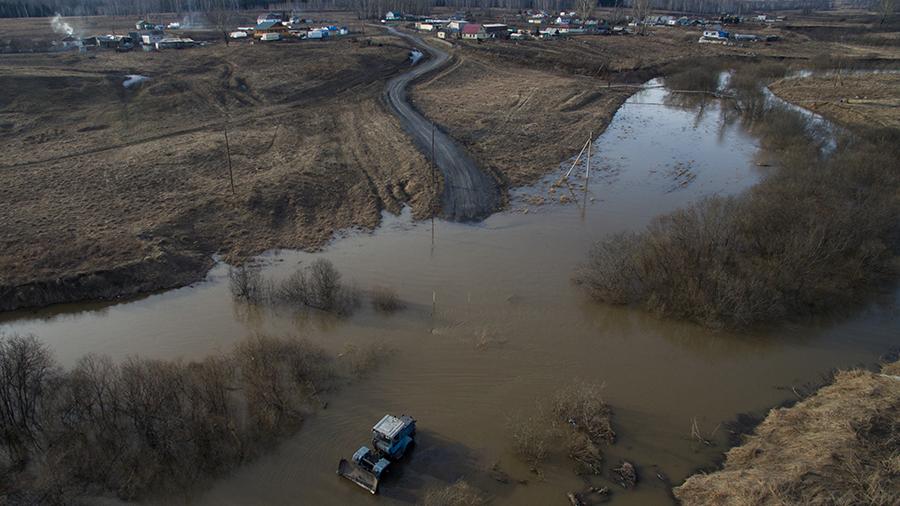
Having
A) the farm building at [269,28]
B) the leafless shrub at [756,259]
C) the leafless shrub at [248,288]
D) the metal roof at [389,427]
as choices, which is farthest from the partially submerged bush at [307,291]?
the farm building at [269,28]

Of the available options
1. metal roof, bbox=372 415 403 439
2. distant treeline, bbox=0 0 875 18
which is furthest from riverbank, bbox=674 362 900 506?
distant treeline, bbox=0 0 875 18

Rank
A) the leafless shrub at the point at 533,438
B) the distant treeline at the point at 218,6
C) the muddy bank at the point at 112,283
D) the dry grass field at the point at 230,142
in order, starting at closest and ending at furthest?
the leafless shrub at the point at 533,438
the muddy bank at the point at 112,283
the dry grass field at the point at 230,142
the distant treeline at the point at 218,6

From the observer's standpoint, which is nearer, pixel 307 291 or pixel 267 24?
pixel 307 291

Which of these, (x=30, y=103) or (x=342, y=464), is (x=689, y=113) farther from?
(x=30, y=103)

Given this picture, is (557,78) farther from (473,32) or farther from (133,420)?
(133,420)

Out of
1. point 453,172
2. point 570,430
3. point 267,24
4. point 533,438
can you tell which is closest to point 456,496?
point 533,438

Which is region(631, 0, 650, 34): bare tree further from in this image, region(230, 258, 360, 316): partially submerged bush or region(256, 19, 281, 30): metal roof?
region(230, 258, 360, 316): partially submerged bush

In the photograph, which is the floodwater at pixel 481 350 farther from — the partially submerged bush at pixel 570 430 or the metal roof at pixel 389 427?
the metal roof at pixel 389 427
